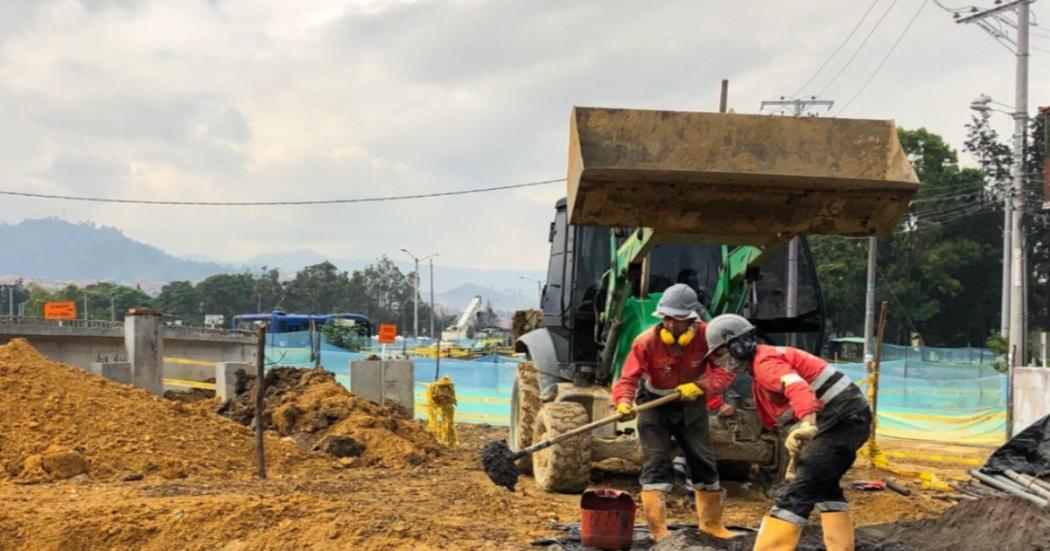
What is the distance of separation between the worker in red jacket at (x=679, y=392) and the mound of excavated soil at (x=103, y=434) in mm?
5187

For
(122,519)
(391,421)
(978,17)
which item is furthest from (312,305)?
(122,519)

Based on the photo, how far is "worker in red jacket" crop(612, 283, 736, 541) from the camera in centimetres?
620

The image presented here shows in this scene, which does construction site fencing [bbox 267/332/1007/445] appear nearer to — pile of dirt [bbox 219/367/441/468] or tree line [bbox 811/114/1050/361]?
pile of dirt [bbox 219/367/441/468]

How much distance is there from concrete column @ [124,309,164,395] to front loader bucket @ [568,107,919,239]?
11.1 m

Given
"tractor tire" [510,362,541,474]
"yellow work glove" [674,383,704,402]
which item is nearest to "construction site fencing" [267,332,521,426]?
"tractor tire" [510,362,541,474]

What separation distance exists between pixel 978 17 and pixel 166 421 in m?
23.2

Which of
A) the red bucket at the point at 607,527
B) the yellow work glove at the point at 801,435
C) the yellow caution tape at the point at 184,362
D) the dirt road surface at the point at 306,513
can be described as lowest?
the yellow caution tape at the point at 184,362

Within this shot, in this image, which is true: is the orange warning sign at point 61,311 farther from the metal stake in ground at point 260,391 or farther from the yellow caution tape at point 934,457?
the yellow caution tape at point 934,457

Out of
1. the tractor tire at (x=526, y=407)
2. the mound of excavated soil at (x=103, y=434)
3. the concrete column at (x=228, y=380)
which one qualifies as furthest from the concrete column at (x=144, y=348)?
the tractor tire at (x=526, y=407)

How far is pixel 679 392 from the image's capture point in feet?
20.4

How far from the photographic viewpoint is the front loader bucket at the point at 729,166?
650cm

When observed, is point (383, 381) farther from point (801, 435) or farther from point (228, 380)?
point (801, 435)

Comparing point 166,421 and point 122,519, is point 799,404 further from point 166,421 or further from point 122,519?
point 166,421

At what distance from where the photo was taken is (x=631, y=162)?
21.3 feet
